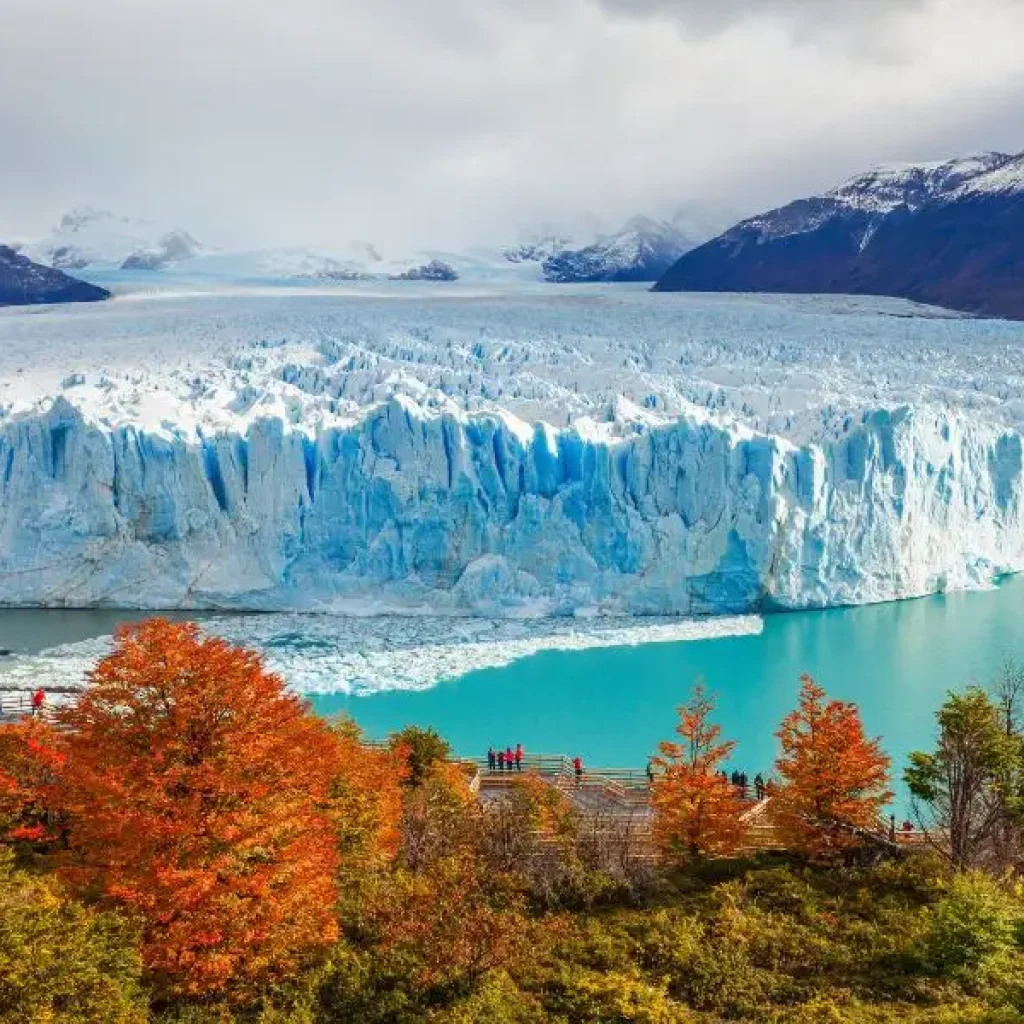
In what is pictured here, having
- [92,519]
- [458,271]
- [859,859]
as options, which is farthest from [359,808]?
[458,271]

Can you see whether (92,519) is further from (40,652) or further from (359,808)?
(359,808)

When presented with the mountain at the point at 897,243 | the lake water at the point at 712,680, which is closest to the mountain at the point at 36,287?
the mountain at the point at 897,243

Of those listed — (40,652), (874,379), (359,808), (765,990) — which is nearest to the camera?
(765,990)

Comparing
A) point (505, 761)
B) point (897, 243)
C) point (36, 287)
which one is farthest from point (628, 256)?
point (505, 761)

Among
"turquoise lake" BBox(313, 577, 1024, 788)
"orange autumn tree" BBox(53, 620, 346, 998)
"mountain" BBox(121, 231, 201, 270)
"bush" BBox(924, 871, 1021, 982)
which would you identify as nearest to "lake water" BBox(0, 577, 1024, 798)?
"turquoise lake" BBox(313, 577, 1024, 788)

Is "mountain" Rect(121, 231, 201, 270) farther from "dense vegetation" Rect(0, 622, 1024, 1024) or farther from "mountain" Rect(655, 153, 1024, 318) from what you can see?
"dense vegetation" Rect(0, 622, 1024, 1024)
